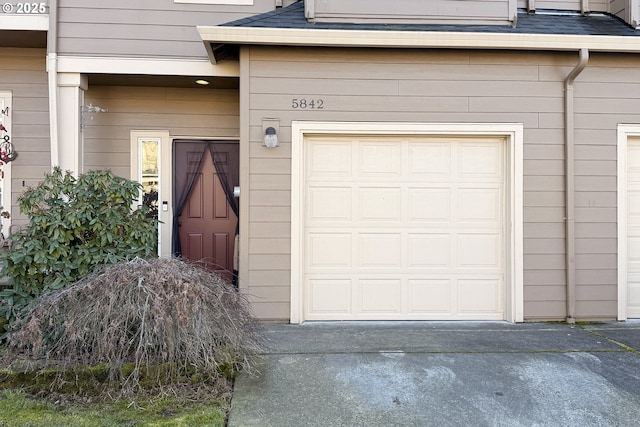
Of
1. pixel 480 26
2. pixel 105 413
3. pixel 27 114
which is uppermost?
A: pixel 480 26

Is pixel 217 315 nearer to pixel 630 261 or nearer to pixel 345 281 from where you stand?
pixel 345 281

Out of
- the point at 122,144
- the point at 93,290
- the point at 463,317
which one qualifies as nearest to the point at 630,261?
the point at 463,317

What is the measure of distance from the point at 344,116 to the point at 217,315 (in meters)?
2.56

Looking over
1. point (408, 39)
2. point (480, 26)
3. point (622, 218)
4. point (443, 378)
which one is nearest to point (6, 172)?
point (408, 39)

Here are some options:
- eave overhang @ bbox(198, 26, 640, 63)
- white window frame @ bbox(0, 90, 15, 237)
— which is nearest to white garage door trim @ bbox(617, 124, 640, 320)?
eave overhang @ bbox(198, 26, 640, 63)

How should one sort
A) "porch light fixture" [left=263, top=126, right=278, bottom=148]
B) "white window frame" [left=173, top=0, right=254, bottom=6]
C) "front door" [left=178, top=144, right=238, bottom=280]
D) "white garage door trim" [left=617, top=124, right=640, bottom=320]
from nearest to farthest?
"porch light fixture" [left=263, top=126, right=278, bottom=148], "white garage door trim" [left=617, top=124, right=640, bottom=320], "white window frame" [left=173, top=0, right=254, bottom=6], "front door" [left=178, top=144, right=238, bottom=280]

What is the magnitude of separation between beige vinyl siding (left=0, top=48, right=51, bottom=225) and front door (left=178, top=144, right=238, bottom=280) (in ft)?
5.88

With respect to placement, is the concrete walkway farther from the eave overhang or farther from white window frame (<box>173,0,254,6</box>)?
white window frame (<box>173,0,254,6</box>)

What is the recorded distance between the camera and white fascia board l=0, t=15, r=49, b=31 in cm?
476

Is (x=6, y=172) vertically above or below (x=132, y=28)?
below

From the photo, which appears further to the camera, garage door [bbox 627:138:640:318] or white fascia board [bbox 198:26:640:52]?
garage door [bbox 627:138:640:318]

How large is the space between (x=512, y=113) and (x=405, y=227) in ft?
5.57

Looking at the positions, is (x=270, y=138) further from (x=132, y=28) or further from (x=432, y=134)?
(x=132, y=28)

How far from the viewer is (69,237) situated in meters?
3.56
